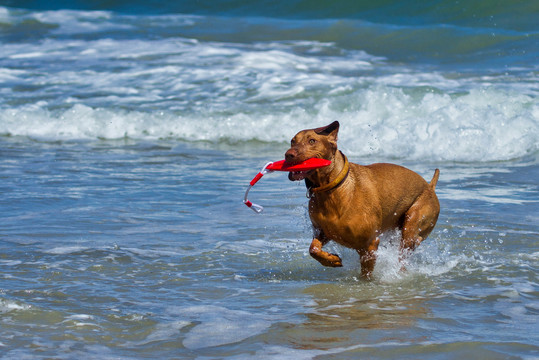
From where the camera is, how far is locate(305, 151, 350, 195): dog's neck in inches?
189

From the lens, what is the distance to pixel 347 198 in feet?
16.1

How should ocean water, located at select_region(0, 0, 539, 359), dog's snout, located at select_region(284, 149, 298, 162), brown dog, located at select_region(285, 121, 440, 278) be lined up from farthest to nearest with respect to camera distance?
brown dog, located at select_region(285, 121, 440, 278)
dog's snout, located at select_region(284, 149, 298, 162)
ocean water, located at select_region(0, 0, 539, 359)

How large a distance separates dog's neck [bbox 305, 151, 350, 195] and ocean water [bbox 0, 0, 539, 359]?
0.68 meters

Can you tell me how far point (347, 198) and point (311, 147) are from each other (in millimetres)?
449

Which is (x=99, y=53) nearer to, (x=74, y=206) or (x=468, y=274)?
(x=74, y=206)

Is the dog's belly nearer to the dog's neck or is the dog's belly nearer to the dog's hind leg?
the dog's neck

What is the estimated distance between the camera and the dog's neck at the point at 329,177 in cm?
481

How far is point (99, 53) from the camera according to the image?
1872cm

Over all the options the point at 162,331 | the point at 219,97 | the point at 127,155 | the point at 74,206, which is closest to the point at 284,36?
the point at 219,97

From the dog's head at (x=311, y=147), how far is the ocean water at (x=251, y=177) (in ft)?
2.79

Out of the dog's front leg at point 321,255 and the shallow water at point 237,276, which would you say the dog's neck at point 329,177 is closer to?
the dog's front leg at point 321,255

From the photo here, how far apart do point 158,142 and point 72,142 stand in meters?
1.35

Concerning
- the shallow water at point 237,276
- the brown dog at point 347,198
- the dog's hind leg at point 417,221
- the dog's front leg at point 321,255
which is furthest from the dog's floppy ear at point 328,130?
the dog's hind leg at point 417,221

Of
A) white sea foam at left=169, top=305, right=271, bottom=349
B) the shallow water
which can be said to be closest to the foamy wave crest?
the shallow water
